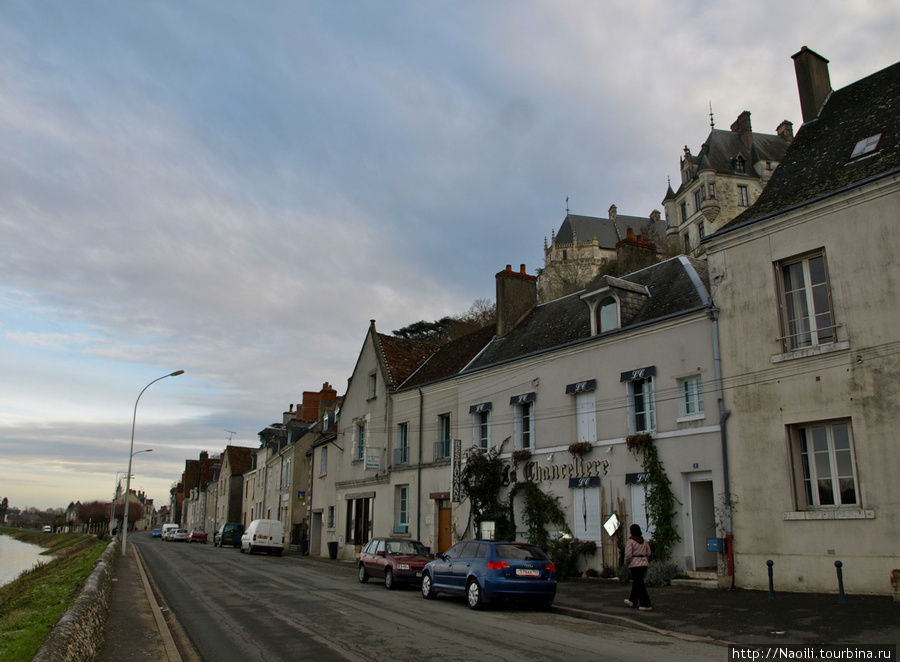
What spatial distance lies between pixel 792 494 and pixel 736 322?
4.05 m

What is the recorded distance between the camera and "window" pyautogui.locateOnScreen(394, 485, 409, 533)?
91.2ft

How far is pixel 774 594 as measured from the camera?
13.5 meters

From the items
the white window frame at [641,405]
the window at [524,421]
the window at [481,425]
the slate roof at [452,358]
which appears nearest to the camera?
the white window frame at [641,405]

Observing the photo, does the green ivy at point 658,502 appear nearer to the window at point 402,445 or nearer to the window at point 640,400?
the window at point 640,400

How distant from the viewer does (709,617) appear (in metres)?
11.7

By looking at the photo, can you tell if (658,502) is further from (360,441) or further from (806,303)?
(360,441)

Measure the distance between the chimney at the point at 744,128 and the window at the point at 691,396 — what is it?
67.2 meters

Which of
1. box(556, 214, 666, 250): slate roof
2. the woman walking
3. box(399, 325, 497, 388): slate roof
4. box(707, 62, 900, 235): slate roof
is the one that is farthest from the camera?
box(556, 214, 666, 250): slate roof

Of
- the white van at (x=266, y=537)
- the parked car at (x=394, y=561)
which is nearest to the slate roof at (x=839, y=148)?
the parked car at (x=394, y=561)

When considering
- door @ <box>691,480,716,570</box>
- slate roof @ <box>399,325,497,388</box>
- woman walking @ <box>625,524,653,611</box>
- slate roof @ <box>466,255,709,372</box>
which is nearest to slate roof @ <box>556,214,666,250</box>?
slate roof @ <box>399,325,497,388</box>

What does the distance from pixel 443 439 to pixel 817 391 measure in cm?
1506

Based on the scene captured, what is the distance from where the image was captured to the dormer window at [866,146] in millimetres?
14969

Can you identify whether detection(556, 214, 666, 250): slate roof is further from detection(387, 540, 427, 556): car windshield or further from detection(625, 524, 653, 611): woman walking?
detection(625, 524, 653, 611): woman walking

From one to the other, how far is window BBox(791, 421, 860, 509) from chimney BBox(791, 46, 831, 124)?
30.0 ft
